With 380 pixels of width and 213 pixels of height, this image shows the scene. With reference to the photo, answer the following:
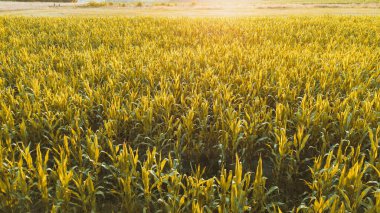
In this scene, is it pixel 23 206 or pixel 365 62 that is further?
pixel 365 62

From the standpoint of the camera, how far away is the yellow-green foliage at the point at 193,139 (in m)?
2.26

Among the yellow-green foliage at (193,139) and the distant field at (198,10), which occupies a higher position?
the distant field at (198,10)

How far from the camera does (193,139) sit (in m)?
3.26

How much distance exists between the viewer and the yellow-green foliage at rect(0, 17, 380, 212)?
226 cm

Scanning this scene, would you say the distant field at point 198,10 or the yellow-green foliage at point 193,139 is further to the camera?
the distant field at point 198,10

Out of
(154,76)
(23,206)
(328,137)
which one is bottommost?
(23,206)

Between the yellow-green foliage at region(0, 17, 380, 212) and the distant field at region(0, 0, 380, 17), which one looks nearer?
the yellow-green foliage at region(0, 17, 380, 212)

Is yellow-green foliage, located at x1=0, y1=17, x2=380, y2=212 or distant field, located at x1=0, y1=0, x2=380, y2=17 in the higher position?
distant field, located at x1=0, y1=0, x2=380, y2=17

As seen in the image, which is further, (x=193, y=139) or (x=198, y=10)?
(x=198, y=10)

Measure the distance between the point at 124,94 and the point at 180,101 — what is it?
765 mm

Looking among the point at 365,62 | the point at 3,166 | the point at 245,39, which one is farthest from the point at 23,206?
the point at 245,39

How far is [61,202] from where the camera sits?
2221 millimetres

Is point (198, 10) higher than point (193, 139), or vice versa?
point (198, 10)

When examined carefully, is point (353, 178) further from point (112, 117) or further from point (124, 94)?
point (124, 94)
